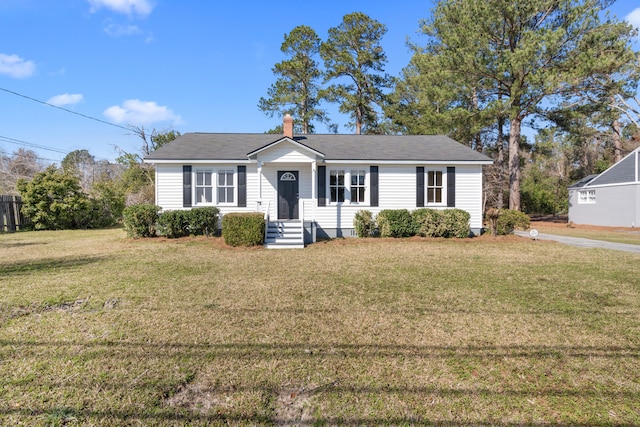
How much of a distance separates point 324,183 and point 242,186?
3306 millimetres

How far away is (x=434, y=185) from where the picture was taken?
14.0 m

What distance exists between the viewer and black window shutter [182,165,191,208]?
43.4ft

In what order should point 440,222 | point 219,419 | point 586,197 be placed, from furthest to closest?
1. point 586,197
2. point 440,222
3. point 219,419

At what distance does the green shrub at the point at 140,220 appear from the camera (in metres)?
12.6

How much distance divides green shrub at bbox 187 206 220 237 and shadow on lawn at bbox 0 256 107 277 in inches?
150

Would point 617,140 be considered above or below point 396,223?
above

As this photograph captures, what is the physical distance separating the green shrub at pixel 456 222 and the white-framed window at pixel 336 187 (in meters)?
4.06

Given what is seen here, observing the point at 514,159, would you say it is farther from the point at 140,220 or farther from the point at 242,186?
the point at 140,220

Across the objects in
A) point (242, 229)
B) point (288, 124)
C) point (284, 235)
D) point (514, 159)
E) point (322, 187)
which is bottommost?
point (284, 235)

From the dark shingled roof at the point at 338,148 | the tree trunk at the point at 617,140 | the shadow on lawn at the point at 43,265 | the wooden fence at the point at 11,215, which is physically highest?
the tree trunk at the point at 617,140

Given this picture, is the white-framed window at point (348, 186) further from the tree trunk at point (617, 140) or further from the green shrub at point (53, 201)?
the tree trunk at point (617, 140)

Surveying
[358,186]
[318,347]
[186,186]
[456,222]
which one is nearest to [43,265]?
[186,186]

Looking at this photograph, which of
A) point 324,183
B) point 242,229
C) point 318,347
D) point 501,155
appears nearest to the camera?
point 318,347

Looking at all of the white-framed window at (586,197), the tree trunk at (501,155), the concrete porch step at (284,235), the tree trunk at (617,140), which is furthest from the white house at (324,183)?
the tree trunk at (617,140)
